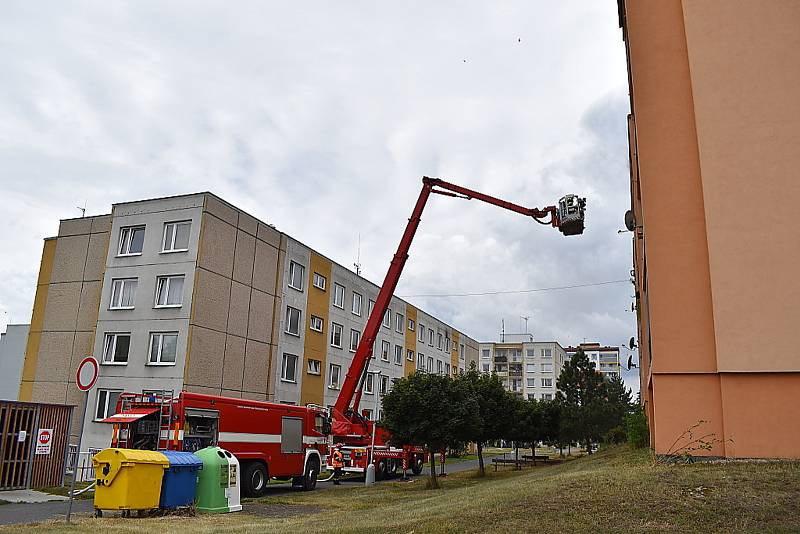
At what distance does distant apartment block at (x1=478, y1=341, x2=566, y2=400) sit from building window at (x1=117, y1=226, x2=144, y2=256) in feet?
282

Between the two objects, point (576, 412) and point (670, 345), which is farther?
point (576, 412)

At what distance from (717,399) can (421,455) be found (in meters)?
19.9

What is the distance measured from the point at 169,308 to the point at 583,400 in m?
28.4

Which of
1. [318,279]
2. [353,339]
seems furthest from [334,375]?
[318,279]

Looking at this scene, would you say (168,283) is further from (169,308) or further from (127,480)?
(127,480)

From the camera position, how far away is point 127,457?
43.9 feet

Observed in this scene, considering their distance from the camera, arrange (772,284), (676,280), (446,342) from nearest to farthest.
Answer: (772,284) < (676,280) < (446,342)

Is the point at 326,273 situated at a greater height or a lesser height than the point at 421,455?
greater

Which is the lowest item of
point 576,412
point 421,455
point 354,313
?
point 421,455

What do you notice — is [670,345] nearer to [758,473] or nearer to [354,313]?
[758,473]

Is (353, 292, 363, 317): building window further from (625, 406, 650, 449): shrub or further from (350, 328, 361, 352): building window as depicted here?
(625, 406, 650, 449): shrub

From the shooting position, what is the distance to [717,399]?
548 inches

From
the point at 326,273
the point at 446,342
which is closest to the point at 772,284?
the point at 326,273

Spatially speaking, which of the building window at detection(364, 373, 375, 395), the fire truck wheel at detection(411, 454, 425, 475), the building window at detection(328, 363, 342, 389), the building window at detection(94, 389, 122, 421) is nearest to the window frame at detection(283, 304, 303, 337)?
the building window at detection(328, 363, 342, 389)
